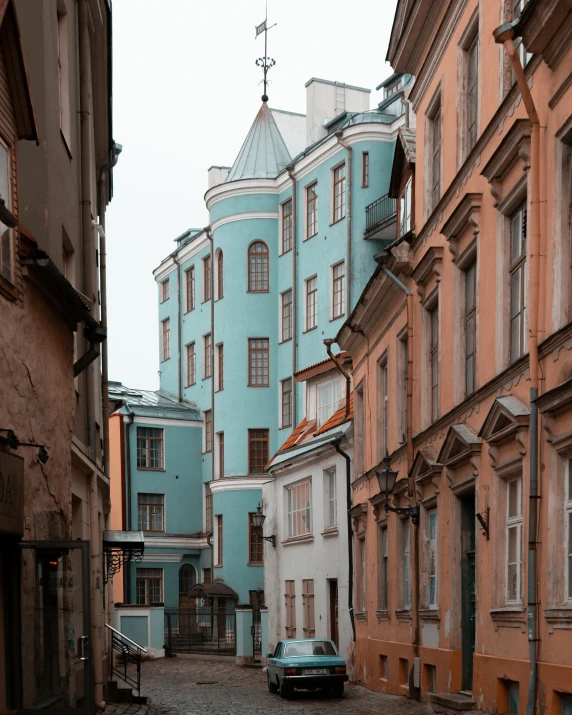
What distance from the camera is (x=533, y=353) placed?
13016mm

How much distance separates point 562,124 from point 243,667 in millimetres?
27554

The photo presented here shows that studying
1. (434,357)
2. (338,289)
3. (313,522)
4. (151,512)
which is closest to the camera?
(434,357)

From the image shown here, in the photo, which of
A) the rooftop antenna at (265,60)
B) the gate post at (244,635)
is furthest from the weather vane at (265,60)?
the gate post at (244,635)

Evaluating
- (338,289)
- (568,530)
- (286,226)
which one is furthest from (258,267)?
(568,530)

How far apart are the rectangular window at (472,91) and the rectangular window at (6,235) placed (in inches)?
313

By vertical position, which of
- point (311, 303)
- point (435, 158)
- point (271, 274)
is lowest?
point (311, 303)

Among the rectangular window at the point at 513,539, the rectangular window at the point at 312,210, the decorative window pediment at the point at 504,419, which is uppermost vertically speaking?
the rectangular window at the point at 312,210

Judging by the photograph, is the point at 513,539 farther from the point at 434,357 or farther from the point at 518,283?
the point at 434,357

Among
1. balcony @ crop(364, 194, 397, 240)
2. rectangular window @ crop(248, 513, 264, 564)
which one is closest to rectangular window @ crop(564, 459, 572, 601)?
balcony @ crop(364, 194, 397, 240)

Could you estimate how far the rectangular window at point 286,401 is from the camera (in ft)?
151

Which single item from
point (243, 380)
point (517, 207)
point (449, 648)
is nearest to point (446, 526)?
point (449, 648)

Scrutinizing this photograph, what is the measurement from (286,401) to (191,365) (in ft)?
27.5

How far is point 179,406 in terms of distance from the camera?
52.6m

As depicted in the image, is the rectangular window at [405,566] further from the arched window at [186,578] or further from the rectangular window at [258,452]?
the arched window at [186,578]
